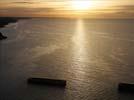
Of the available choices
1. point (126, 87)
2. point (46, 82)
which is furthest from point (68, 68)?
point (126, 87)

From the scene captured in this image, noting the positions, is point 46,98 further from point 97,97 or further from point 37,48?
point 37,48

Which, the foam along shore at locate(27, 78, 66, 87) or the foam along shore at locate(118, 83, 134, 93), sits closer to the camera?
the foam along shore at locate(118, 83, 134, 93)

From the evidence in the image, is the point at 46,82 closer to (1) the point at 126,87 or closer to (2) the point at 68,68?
(2) the point at 68,68

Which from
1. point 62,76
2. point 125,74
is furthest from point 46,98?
point 125,74

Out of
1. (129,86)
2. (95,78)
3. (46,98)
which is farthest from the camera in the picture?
(95,78)

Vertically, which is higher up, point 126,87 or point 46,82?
point 126,87

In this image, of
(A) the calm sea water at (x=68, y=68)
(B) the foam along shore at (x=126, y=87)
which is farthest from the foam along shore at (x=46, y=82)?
(B) the foam along shore at (x=126, y=87)

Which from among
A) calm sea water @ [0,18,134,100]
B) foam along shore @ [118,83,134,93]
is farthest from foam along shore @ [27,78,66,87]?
foam along shore @ [118,83,134,93]

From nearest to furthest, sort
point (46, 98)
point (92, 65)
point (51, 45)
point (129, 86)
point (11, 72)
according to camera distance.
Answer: point (46, 98)
point (129, 86)
point (11, 72)
point (92, 65)
point (51, 45)

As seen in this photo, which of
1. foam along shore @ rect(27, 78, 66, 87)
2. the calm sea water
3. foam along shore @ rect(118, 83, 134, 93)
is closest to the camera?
the calm sea water

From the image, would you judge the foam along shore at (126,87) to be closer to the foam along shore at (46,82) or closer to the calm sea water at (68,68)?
the calm sea water at (68,68)

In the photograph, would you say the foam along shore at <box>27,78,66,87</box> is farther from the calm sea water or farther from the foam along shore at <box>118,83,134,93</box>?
the foam along shore at <box>118,83,134,93</box>
